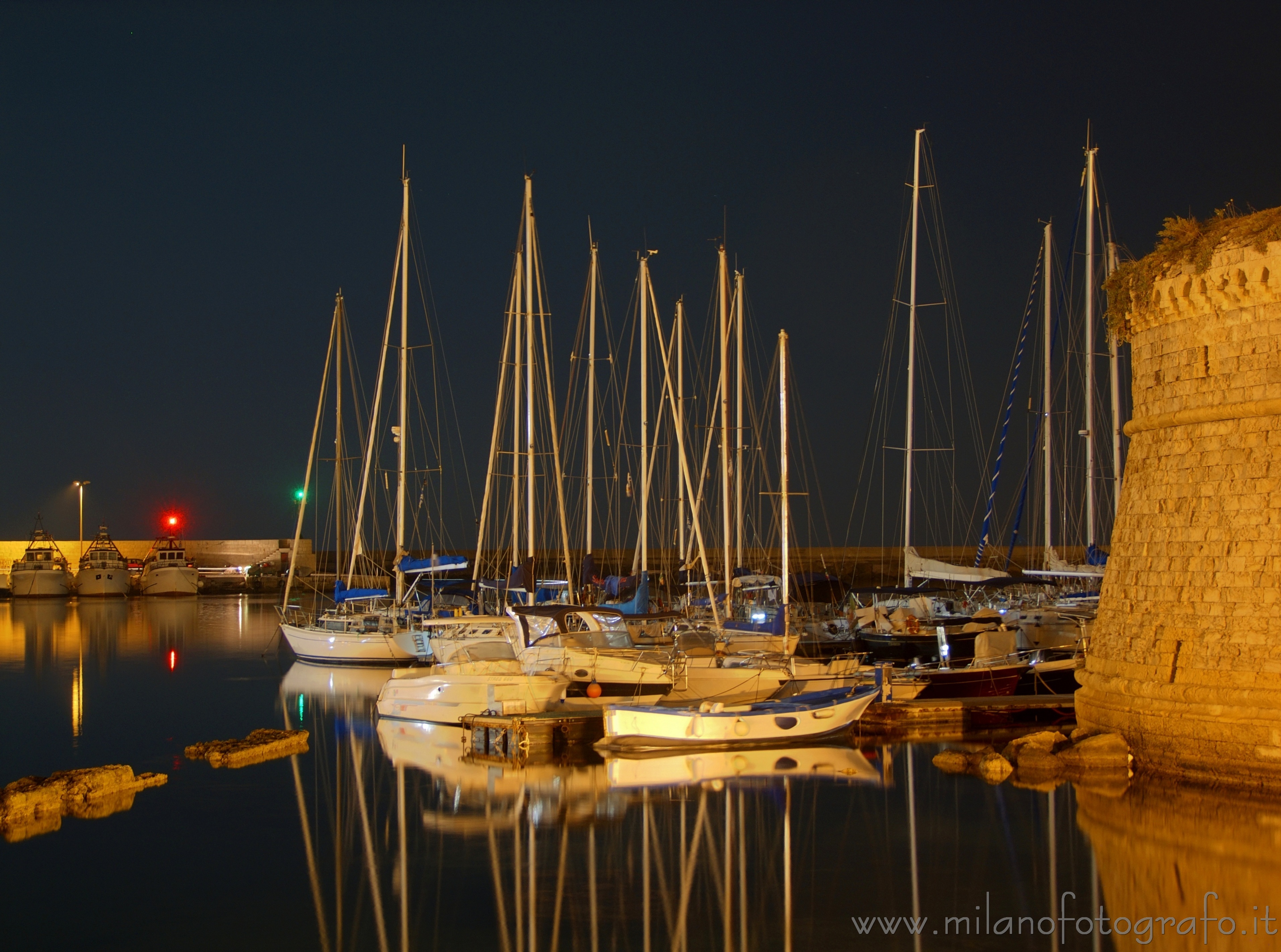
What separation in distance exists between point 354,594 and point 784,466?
58.7 ft

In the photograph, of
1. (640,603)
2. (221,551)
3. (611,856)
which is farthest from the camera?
(221,551)

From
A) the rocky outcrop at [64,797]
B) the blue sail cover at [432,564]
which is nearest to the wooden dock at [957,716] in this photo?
the rocky outcrop at [64,797]

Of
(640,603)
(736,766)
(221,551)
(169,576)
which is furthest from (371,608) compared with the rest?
(221,551)

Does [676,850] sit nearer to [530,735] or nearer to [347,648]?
[530,735]

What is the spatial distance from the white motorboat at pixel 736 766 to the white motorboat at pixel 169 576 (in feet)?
215

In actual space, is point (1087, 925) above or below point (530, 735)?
below

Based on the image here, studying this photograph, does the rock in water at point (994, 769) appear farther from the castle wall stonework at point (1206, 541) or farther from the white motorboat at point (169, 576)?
the white motorboat at point (169, 576)

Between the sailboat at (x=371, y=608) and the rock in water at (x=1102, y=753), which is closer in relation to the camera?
the rock in water at (x=1102, y=753)

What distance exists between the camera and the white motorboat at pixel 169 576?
74.2 metres

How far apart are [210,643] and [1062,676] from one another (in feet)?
105

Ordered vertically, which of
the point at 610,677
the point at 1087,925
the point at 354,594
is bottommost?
the point at 1087,925

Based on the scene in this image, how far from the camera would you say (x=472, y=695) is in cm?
1997

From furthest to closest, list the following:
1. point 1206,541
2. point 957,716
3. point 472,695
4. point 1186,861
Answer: point 957,716
point 472,695
point 1206,541
point 1186,861

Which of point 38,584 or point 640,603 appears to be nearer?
point 640,603
